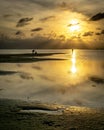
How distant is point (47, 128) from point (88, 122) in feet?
7.80

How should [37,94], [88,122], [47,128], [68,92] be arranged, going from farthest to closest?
[68,92], [37,94], [88,122], [47,128]

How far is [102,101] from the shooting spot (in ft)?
70.1

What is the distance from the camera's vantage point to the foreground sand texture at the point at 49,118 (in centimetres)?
1332

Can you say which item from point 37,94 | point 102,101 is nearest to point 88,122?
point 102,101

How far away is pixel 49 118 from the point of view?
14.9 meters

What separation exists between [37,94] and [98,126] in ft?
38.0

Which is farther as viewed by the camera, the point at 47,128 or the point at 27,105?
the point at 27,105

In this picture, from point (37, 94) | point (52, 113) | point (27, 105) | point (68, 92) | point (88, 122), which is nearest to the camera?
point (88, 122)

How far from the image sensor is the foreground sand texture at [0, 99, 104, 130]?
1332 centimetres

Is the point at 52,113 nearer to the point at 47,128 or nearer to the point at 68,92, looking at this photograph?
the point at 47,128

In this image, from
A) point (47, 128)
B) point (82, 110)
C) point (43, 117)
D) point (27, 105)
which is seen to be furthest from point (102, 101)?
point (47, 128)

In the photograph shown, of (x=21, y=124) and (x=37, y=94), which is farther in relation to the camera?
(x=37, y=94)

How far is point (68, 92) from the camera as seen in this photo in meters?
26.3

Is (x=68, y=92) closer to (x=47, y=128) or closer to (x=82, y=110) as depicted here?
(x=82, y=110)
